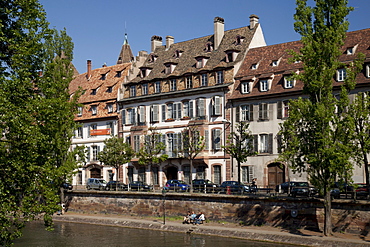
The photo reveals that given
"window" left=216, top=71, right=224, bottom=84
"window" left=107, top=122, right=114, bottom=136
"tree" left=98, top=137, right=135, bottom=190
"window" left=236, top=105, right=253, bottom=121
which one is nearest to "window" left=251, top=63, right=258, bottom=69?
"window" left=216, top=71, right=224, bottom=84

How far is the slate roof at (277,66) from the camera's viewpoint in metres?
52.7

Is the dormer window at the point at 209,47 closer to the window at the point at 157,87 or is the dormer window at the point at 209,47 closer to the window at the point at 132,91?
the window at the point at 157,87

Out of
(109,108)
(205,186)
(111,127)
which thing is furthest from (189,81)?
(205,186)

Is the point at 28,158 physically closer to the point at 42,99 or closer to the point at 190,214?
the point at 42,99

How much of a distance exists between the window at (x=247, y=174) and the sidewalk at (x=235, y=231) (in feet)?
38.7

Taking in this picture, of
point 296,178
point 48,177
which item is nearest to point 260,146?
point 296,178

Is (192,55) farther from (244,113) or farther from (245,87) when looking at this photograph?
(244,113)

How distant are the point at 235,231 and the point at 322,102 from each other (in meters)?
11.2

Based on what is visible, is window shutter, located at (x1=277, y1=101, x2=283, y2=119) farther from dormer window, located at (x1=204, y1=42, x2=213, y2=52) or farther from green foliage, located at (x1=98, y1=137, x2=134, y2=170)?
green foliage, located at (x1=98, y1=137, x2=134, y2=170)

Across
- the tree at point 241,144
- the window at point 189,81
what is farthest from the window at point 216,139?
the window at point 189,81

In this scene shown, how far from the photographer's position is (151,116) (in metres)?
65.1

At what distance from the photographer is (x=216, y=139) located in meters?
58.7

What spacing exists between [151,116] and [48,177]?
135 feet

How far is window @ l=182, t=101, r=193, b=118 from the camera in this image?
6124 cm
